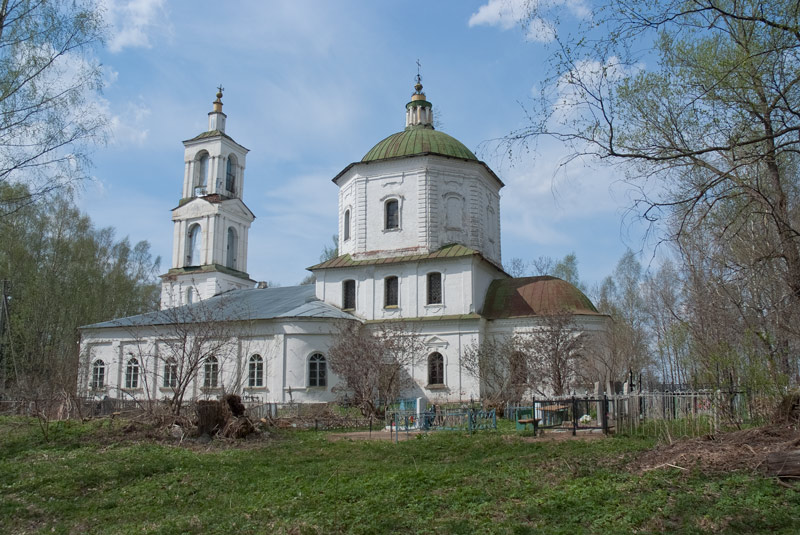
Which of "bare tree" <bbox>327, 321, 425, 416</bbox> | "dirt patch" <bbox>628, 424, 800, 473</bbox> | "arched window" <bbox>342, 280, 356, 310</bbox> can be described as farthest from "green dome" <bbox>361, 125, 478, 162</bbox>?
"dirt patch" <bbox>628, 424, 800, 473</bbox>

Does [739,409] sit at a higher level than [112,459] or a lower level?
higher

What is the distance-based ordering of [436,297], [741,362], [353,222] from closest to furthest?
[741,362] → [436,297] → [353,222]

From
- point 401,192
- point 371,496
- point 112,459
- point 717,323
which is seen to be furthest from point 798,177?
point 401,192

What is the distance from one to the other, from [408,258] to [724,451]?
2040 centimetres

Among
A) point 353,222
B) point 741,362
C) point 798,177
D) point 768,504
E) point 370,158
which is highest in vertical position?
point 370,158

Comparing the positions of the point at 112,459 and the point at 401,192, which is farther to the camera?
the point at 401,192

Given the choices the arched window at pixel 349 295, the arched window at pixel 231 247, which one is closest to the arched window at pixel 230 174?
the arched window at pixel 231 247

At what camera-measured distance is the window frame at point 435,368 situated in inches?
1087

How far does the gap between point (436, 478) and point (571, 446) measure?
3.97 meters

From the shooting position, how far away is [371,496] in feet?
29.5

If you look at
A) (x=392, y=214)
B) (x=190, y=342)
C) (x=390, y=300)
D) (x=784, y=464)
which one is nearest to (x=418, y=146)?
(x=392, y=214)

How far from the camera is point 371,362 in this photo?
21.8 metres

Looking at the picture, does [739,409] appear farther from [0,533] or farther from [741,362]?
[0,533]

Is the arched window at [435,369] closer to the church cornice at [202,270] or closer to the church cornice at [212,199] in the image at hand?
the church cornice at [202,270]
